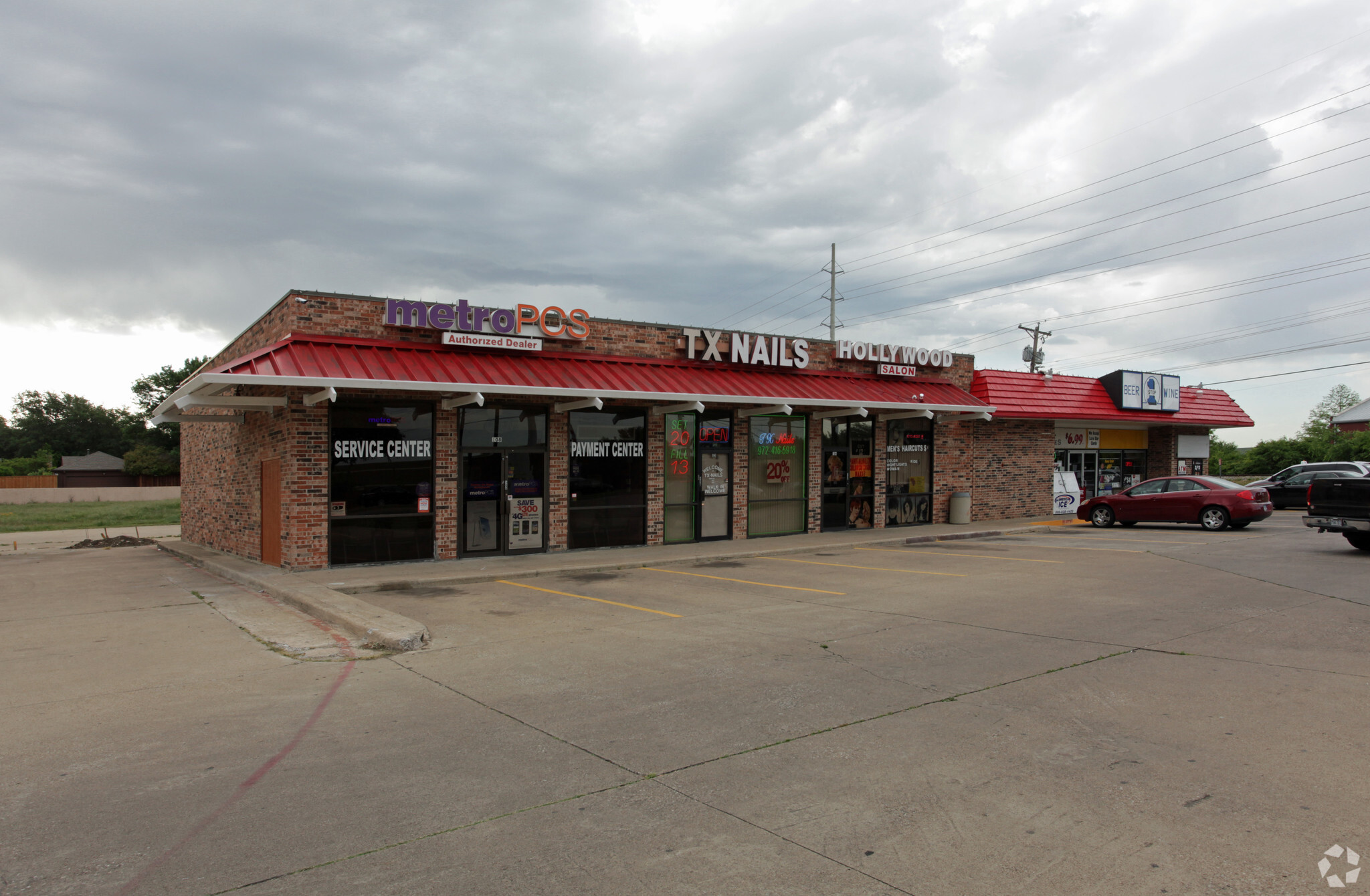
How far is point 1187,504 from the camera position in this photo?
21344mm

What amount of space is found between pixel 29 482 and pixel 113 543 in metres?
41.3

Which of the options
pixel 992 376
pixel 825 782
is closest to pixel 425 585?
pixel 825 782

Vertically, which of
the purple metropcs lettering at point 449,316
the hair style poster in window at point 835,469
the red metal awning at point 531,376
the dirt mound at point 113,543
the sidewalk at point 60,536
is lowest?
the sidewalk at point 60,536

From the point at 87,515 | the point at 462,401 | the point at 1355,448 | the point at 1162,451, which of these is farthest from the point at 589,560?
the point at 1355,448

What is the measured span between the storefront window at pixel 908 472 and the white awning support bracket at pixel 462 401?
12.0m

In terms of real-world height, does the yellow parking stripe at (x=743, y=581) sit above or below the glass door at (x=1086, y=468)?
below

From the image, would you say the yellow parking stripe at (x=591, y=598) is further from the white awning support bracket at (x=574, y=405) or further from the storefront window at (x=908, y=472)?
the storefront window at (x=908, y=472)

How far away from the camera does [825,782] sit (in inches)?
185

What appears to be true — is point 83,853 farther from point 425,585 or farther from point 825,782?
point 425,585

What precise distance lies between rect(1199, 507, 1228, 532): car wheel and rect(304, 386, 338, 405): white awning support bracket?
2065 cm

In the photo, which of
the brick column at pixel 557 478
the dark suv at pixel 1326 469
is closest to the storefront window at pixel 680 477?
the brick column at pixel 557 478

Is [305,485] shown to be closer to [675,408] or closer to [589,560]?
[589,560]

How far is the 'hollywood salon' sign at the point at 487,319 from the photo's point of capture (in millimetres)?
15008

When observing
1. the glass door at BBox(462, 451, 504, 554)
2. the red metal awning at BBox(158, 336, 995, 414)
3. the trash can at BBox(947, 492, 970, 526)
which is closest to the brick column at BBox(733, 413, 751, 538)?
the red metal awning at BBox(158, 336, 995, 414)
